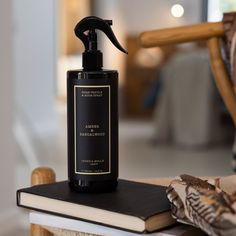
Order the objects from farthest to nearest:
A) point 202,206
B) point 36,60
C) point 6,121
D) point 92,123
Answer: point 36,60 → point 6,121 → point 92,123 → point 202,206

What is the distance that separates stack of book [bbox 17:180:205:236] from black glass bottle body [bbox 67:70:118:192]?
0.02 meters

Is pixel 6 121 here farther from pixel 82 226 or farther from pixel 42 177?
pixel 82 226

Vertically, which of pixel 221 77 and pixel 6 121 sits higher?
pixel 221 77

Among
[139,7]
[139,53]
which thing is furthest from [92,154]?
[139,53]

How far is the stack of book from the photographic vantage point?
1.85 feet

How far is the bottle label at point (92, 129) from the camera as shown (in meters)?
0.65

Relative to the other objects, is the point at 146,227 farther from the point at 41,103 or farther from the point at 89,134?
the point at 41,103

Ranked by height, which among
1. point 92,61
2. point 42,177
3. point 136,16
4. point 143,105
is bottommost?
point 143,105

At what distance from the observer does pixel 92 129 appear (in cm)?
66

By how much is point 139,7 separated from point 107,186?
10.0 ft

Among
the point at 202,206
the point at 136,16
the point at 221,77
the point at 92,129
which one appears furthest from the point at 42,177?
the point at 136,16

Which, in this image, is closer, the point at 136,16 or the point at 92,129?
the point at 92,129

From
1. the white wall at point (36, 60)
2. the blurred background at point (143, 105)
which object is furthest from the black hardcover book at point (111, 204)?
the white wall at point (36, 60)

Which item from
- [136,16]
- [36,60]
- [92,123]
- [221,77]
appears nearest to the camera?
[92,123]
